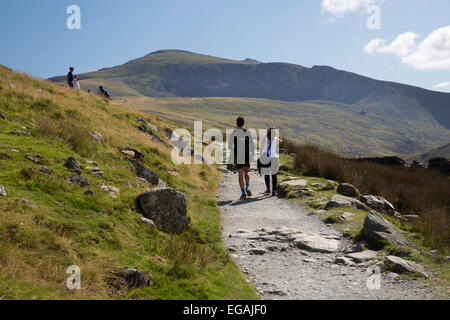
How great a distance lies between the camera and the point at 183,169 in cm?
1325

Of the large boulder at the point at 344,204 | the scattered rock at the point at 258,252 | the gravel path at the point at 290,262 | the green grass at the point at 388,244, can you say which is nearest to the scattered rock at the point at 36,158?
the gravel path at the point at 290,262

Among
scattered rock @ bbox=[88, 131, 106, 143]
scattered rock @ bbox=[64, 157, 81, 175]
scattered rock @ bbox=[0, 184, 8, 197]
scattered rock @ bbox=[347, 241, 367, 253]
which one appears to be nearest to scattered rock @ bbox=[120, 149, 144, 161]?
scattered rock @ bbox=[88, 131, 106, 143]

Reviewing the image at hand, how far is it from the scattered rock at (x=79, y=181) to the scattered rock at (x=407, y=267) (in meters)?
6.30

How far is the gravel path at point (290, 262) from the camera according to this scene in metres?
4.90

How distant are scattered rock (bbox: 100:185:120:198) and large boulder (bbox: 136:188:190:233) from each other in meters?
0.55

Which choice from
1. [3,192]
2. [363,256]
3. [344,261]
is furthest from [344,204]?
[3,192]

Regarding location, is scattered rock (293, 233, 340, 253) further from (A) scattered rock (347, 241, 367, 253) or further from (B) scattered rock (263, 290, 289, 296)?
(B) scattered rock (263, 290, 289, 296)

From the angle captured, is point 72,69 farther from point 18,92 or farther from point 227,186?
point 227,186

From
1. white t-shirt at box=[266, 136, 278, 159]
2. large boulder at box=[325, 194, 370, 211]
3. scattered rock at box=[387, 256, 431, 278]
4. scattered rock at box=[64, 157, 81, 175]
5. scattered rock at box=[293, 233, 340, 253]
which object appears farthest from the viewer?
white t-shirt at box=[266, 136, 278, 159]

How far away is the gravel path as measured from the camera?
4904 millimetres

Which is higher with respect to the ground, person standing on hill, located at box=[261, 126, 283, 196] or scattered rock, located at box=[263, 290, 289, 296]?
person standing on hill, located at box=[261, 126, 283, 196]

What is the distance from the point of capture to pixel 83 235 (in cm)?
500

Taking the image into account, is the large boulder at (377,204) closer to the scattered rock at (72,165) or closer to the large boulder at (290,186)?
the large boulder at (290,186)

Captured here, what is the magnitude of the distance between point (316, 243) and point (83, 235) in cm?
486
